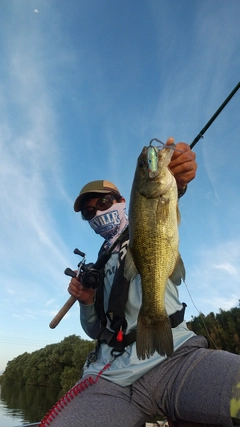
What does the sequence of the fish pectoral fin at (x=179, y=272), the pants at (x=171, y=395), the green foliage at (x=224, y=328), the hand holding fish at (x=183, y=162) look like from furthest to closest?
the green foliage at (x=224, y=328) → the hand holding fish at (x=183, y=162) → the fish pectoral fin at (x=179, y=272) → the pants at (x=171, y=395)

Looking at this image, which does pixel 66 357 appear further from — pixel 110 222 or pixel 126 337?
pixel 126 337

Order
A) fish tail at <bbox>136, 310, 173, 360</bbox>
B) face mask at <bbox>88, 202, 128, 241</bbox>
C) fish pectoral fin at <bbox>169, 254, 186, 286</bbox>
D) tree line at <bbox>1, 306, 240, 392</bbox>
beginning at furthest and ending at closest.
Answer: tree line at <bbox>1, 306, 240, 392</bbox>, face mask at <bbox>88, 202, 128, 241</bbox>, fish pectoral fin at <bbox>169, 254, 186, 286</bbox>, fish tail at <bbox>136, 310, 173, 360</bbox>

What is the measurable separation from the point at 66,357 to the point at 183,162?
75.9m

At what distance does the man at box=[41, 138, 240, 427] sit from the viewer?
8.87ft

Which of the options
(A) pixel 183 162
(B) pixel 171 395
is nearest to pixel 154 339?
(B) pixel 171 395

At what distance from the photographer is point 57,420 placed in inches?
112

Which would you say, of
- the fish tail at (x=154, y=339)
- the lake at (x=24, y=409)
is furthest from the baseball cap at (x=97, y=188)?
the lake at (x=24, y=409)

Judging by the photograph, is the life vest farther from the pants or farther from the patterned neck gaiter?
the patterned neck gaiter

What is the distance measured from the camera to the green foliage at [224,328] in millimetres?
39438

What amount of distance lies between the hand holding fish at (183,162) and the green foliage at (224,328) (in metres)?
38.1

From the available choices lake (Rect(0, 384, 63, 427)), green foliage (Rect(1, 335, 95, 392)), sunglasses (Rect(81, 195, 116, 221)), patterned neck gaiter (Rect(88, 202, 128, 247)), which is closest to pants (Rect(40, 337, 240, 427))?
patterned neck gaiter (Rect(88, 202, 128, 247))

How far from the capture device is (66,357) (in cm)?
7162

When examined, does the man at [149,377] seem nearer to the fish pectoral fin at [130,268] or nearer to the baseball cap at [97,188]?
the fish pectoral fin at [130,268]

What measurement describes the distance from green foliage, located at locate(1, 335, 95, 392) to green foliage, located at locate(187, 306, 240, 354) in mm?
24691
